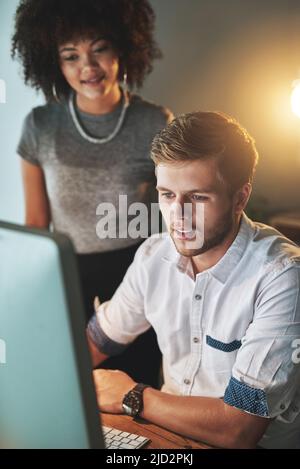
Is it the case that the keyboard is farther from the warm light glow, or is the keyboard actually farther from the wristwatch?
the warm light glow

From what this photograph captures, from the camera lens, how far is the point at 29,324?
636mm

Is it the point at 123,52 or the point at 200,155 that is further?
the point at 123,52

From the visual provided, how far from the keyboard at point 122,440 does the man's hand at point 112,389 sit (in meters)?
0.08

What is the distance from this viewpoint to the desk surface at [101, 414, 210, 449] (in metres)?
1.10

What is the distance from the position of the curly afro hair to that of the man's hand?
1009 mm

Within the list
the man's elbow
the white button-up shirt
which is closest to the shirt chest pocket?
the white button-up shirt

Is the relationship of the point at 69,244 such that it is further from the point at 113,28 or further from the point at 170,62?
the point at 170,62

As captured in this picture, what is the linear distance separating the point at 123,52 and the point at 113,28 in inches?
3.1

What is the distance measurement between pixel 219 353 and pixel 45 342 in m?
0.80

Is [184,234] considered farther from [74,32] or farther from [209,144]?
[74,32]

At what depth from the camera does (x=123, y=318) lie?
4.95ft

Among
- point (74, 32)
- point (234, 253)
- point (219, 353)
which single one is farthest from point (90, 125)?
point (219, 353)

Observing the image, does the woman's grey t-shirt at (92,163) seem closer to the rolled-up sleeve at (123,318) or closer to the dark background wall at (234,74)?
the dark background wall at (234,74)

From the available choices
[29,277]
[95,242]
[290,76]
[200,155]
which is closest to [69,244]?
[29,277]
